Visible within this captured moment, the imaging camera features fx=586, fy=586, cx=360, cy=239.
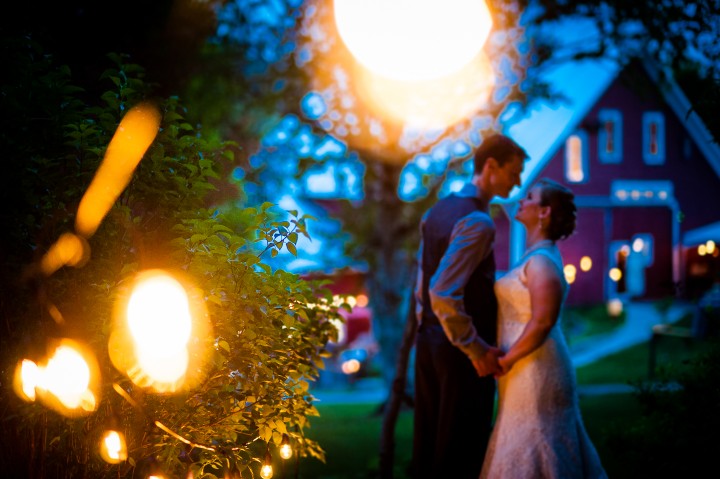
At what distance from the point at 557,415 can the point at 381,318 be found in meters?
7.78

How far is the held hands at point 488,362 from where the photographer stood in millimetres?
3879

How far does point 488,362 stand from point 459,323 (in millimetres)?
355

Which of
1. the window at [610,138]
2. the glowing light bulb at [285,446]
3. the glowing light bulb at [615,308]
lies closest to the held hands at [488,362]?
the glowing light bulb at [285,446]

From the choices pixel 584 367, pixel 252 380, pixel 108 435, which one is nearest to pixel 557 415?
pixel 252 380

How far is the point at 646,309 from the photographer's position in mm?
22859

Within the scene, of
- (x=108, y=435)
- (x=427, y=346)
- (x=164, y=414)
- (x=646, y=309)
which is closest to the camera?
(x=108, y=435)

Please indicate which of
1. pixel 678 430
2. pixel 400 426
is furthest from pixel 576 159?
pixel 678 430

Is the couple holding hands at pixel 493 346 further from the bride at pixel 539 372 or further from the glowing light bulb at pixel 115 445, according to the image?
the glowing light bulb at pixel 115 445

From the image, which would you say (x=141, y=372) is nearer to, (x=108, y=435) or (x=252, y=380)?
(x=108, y=435)

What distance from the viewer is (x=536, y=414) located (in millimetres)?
3775

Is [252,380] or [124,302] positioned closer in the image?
[124,302]

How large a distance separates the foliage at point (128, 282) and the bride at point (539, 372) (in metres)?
1.64

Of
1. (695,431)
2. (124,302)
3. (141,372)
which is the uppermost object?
(124,302)

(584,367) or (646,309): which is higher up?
(646,309)
